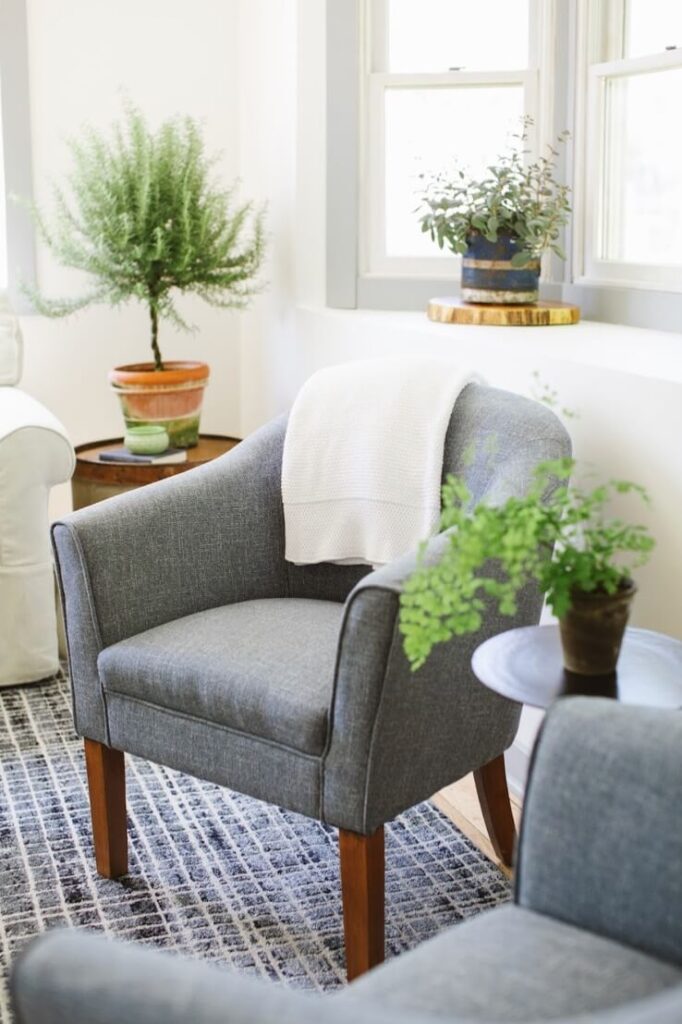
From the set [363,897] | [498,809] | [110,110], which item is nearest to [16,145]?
[110,110]

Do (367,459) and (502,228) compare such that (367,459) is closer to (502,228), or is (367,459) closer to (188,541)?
(188,541)

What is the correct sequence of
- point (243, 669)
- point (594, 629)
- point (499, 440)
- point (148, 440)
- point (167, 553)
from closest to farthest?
point (594, 629) < point (243, 669) < point (499, 440) < point (167, 553) < point (148, 440)

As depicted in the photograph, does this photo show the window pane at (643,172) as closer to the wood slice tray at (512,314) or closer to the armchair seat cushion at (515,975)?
the wood slice tray at (512,314)

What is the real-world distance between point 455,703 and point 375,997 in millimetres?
799

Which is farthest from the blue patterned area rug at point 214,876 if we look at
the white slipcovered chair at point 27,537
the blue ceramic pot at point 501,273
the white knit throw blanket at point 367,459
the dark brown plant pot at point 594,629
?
the blue ceramic pot at point 501,273

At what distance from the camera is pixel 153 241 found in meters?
3.17

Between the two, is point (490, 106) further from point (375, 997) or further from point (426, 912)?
point (375, 997)

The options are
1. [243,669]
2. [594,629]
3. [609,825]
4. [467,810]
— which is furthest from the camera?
[467,810]

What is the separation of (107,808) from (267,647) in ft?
1.51

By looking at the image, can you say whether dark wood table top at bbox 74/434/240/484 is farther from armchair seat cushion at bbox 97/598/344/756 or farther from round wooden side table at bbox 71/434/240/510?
armchair seat cushion at bbox 97/598/344/756

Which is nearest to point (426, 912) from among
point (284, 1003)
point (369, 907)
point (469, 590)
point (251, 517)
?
point (369, 907)

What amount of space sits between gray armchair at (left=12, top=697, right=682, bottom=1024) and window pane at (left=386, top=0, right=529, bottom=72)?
2061 mm

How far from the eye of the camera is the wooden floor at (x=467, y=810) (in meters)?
2.38

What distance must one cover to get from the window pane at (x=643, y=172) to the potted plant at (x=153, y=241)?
96cm
